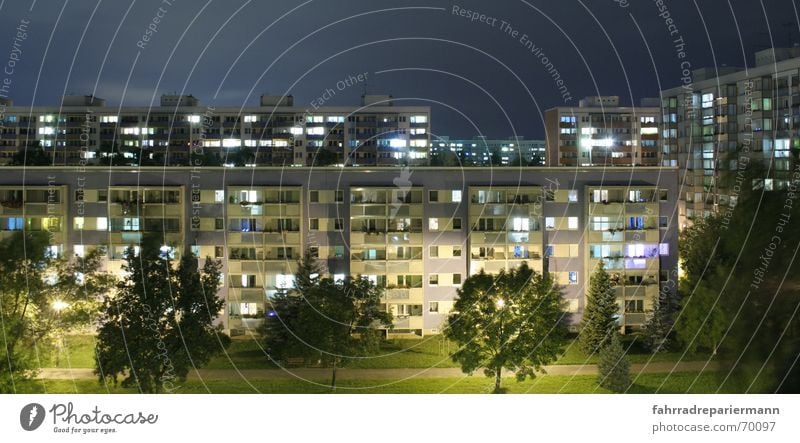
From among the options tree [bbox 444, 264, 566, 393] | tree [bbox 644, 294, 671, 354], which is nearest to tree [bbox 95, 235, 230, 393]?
tree [bbox 444, 264, 566, 393]

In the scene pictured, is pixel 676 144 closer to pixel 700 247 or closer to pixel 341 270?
pixel 700 247

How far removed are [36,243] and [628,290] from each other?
27.3 ft

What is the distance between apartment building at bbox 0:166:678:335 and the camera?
1207 centimetres

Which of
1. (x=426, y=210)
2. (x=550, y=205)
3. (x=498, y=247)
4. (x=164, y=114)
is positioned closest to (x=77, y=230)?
(x=426, y=210)

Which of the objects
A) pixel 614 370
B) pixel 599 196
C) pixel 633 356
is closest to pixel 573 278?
pixel 599 196

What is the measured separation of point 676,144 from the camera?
2389 cm

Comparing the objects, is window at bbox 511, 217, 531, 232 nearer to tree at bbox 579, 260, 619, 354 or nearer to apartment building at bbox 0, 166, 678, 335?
apartment building at bbox 0, 166, 678, 335

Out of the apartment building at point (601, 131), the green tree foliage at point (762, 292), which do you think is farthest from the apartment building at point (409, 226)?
the apartment building at point (601, 131)

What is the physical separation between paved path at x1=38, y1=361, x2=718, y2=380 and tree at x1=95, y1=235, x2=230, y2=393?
1.65 meters

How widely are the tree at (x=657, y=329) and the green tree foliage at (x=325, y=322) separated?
3.79 meters

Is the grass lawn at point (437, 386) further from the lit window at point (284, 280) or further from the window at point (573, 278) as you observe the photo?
the window at point (573, 278)

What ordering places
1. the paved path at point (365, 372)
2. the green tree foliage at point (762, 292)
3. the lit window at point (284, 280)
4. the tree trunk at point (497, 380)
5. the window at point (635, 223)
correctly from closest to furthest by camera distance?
the green tree foliage at point (762, 292) < the tree trunk at point (497, 380) < the paved path at point (365, 372) < the lit window at point (284, 280) < the window at point (635, 223)

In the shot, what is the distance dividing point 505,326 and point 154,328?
3675 millimetres

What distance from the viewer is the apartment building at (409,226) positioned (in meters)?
12.1
